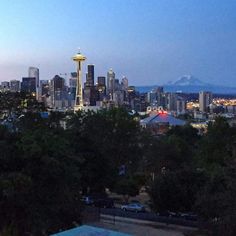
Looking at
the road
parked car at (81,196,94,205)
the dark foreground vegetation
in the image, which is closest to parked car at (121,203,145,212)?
the road

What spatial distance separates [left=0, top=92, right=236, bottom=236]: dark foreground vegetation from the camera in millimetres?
16250

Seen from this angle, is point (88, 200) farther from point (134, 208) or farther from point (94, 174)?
point (134, 208)

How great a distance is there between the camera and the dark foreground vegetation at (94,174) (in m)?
16.2

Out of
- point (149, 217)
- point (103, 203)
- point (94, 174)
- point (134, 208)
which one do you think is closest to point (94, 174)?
point (94, 174)

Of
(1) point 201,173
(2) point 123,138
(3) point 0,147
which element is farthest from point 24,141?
(2) point 123,138

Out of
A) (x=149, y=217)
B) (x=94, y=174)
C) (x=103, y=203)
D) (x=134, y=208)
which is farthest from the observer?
(x=103, y=203)

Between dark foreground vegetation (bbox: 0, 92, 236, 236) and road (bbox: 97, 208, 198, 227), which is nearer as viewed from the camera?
dark foreground vegetation (bbox: 0, 92, 236, 236)

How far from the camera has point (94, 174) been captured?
28.5 m

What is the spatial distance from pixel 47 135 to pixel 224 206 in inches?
248

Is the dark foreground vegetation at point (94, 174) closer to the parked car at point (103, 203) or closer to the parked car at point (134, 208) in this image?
the parked car at point (103, 203)

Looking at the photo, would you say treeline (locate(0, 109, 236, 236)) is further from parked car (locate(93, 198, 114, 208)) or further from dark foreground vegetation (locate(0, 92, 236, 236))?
parked car (locate(93, 198, 114, 208))

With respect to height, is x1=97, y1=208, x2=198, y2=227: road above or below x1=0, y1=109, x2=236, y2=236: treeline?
below

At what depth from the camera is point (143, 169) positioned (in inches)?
1598

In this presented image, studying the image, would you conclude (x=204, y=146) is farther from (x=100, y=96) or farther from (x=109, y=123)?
(x=100, y=96)
